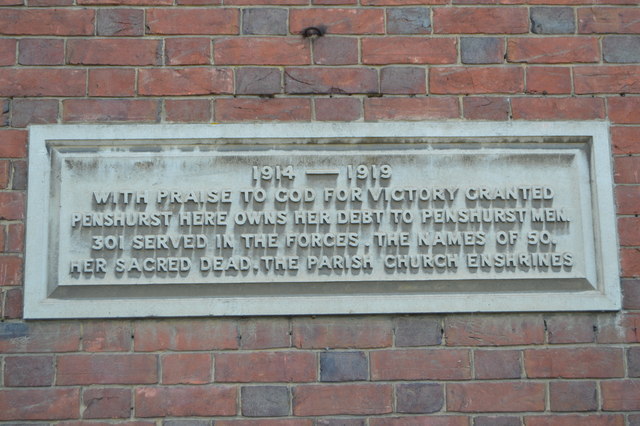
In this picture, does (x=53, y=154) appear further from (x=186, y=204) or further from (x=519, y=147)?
(x=519, y=147)

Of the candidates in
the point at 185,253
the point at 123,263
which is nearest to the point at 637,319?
the point at 185,253

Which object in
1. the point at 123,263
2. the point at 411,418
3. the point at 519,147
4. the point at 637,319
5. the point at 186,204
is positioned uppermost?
the point at 519,147

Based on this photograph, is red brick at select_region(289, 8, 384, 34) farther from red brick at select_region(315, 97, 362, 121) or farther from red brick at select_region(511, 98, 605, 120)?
red brick at select_region(511, 98, 605, 120)

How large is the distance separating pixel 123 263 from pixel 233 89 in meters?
0.74

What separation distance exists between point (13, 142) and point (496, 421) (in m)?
1.98

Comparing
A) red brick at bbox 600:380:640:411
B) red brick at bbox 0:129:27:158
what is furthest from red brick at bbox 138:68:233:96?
red brick at bbox 600:380:640:411

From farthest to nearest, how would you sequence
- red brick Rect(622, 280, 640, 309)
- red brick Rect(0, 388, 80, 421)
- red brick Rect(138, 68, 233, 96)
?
1. red brick Rect(138, 68, 233, 96)
2. red brick Rect(622, 280, 640, 309)
3. red brick Rect(0, 388, 80, 421)

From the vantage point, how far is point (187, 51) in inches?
114

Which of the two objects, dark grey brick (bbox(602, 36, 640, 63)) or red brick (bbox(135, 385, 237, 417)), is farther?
dark grey brick (bbox(602, 36, 640, 63))

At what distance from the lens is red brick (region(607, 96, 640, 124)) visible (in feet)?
9.48

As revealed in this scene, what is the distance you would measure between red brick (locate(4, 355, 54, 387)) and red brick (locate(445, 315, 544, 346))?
54.4 inches

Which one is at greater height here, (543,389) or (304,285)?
(304,285)

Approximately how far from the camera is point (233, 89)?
2.87 m

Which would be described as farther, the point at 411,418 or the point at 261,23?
the point at 261,23
